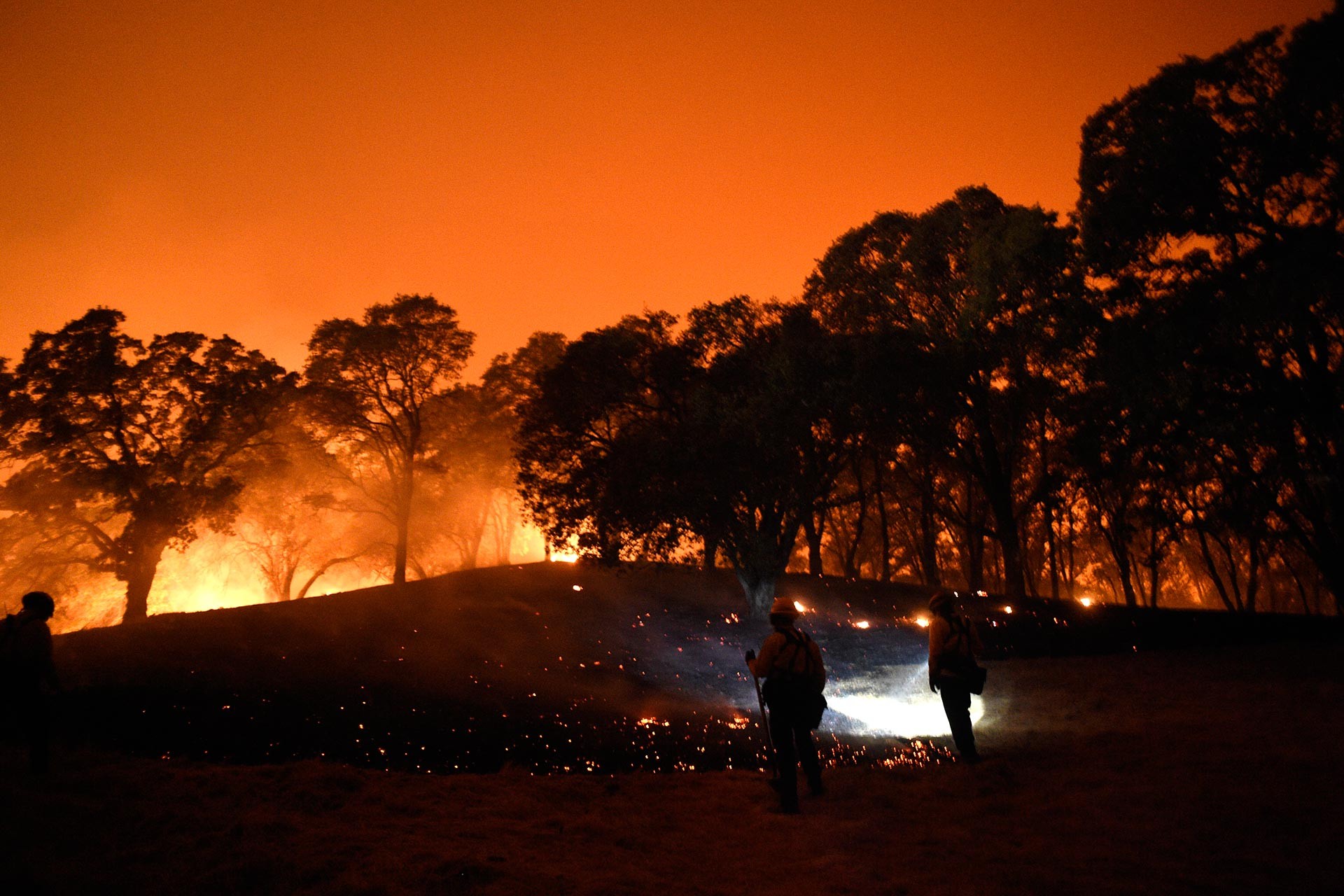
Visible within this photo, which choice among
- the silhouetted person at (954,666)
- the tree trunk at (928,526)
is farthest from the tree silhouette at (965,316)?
the silhouetted person at (954,666)

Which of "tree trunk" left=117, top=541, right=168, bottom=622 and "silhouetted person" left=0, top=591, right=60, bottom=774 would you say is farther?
"tree trunk" left=117, top=541, right=168, bottom=622

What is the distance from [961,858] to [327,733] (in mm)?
8919

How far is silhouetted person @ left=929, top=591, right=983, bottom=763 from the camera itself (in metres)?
9.13

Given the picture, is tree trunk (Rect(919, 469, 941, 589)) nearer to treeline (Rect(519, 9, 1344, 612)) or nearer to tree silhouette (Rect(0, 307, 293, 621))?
treeline (Rect(519, 9, 1344, 612))

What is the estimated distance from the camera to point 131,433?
25828 millimetres

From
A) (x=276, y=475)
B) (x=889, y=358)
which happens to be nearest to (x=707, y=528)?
(x=889, y=358)

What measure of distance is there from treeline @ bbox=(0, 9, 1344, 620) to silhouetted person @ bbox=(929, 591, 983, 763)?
31.1 feet

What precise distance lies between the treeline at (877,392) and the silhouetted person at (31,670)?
12336 mm

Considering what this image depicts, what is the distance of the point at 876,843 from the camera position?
21.3 feet

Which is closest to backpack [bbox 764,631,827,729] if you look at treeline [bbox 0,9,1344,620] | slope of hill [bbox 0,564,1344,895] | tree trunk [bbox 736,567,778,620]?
slope of hill [bbox 0,564,1344,895]

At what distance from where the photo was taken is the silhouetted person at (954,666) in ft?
30.0

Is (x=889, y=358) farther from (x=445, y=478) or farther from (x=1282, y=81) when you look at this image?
(x=445, y=478)

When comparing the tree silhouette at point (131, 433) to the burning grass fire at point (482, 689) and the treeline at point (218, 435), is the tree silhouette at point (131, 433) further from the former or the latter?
the burning grass fire at point (482, 689)

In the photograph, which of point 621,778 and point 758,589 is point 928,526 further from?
point 621,778
